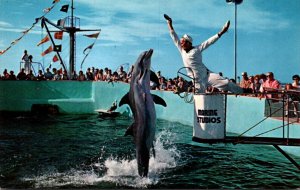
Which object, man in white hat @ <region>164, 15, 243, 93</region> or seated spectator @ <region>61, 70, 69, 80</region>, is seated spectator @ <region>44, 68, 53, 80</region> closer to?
seated spectator @ <region>61, 70, 69, 80</region>

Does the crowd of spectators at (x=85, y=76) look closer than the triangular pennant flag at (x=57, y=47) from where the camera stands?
Yes

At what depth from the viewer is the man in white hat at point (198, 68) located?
19.1ft

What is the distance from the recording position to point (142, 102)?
5.83m

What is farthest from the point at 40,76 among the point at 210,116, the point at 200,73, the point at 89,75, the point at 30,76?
the point at 210,116

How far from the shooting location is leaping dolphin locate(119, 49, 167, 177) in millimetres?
5746

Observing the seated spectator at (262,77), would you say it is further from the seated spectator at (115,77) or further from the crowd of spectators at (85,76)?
the seated spectator at (115,77)

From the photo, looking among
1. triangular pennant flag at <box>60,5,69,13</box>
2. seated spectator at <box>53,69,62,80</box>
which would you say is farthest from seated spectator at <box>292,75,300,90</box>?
seated spectator at <box>53,69,62,80</box>

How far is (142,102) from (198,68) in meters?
0.97

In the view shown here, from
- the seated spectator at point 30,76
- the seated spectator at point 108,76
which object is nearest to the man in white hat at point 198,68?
the seated spectator at point 108,76

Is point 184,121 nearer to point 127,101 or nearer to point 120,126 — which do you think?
point 120,126

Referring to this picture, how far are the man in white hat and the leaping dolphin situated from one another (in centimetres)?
53

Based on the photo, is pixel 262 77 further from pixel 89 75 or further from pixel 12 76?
pixel 12 76

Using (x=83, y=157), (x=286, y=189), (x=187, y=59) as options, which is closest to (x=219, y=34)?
(x=187, y=59)

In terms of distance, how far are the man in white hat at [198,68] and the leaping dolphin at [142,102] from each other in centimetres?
53
